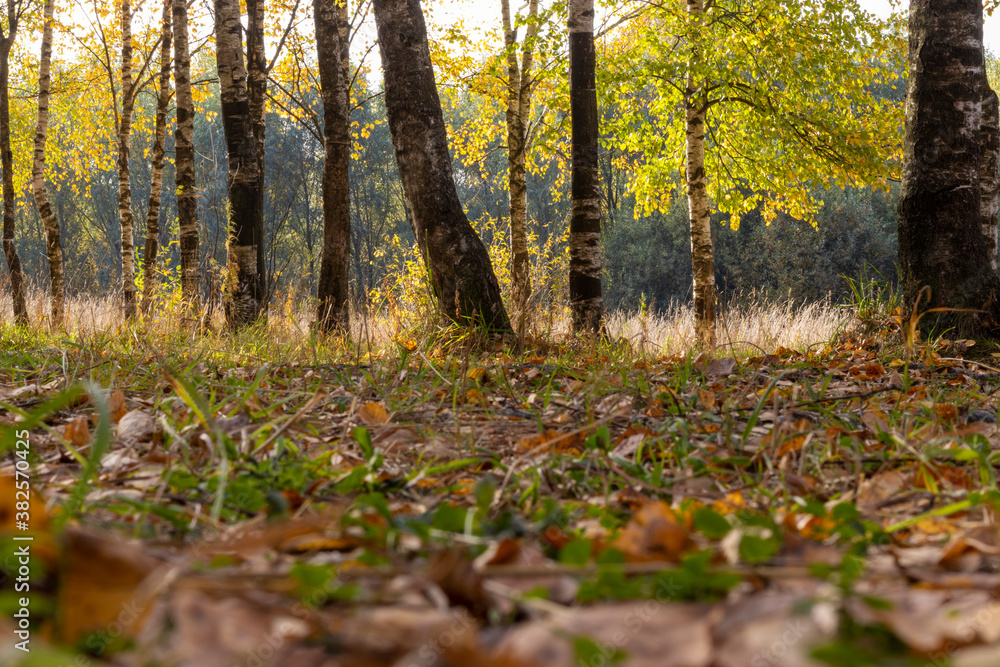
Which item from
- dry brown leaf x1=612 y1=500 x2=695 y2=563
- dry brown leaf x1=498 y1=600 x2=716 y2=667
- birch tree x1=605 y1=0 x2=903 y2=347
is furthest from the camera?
birch tree x1=605 y1=0 x2=903 y2=347

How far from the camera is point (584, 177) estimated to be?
593 cm

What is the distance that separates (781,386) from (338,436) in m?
1.79

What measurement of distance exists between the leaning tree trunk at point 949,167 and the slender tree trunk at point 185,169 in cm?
650

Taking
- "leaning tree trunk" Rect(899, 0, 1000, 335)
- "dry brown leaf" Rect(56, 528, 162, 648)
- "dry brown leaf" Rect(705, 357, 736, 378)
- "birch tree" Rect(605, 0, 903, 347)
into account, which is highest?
"birch tree" Rect(605, 0, 903, 347)

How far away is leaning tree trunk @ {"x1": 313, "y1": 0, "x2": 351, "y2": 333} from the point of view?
7031mm

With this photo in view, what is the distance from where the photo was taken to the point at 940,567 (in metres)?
0.94

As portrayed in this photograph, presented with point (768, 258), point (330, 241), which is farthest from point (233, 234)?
point (768, 258)

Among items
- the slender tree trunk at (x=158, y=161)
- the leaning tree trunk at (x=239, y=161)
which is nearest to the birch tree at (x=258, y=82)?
the leaning tree trunk at (x=239, y=161)

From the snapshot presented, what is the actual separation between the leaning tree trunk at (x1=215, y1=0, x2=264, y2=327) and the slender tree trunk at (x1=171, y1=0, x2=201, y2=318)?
0.48m

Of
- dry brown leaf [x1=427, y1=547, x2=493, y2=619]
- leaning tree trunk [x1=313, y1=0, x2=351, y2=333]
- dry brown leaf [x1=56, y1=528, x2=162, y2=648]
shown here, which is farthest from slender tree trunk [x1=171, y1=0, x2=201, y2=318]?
dry brown leaf [x1=427, y1=547, x2=493, y2=619]

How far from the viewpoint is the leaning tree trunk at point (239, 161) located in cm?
709

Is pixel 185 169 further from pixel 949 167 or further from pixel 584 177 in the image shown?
pixel 949 167

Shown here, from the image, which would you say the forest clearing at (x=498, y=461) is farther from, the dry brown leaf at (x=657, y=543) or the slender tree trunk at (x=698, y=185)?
the slender tree trunk at (x=698, y=185)

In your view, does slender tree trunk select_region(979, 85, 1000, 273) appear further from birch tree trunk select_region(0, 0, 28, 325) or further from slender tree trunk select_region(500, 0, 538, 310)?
birch tree trunk select_region(0, 0, 28, 325)
